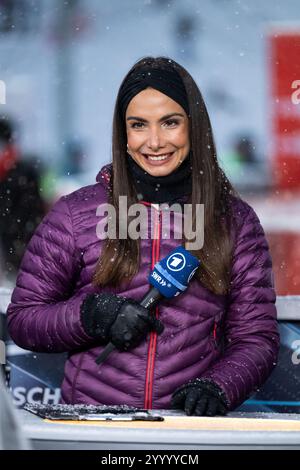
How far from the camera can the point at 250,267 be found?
2611mm

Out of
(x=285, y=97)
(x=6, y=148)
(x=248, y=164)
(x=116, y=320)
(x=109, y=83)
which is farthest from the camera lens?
(x=248, y=164)

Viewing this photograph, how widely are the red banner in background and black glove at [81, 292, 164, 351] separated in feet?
7.19

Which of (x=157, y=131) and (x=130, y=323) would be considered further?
(x=157, y=131)

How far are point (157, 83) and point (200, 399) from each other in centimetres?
80

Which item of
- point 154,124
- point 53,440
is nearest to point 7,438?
point 53,440

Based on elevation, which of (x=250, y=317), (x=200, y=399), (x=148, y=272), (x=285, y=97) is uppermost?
(x=285, y=97)

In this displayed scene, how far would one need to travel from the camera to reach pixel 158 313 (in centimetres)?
Result: 253

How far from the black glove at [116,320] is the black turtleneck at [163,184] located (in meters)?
0.33

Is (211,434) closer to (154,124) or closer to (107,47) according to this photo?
(154,124)

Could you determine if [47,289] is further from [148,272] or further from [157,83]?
[157,83]

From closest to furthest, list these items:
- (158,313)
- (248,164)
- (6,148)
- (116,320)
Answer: (116,320) → (158,313) → (6,148) → (248,164)

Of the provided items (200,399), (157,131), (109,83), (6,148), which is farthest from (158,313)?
(6,148)

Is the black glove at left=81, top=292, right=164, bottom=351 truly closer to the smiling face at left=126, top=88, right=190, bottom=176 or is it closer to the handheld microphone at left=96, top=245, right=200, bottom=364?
the handheld microphone at left=96, top=245, right=200, bottom=364
